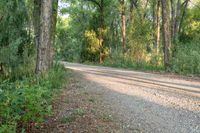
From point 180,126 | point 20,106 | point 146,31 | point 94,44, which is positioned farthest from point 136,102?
point 94,44

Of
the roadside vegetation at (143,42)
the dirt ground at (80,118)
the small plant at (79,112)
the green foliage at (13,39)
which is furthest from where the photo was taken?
the roadside vegetation at (143,42)

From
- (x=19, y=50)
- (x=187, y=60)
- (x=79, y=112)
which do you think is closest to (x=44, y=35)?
(x=79, y=112)

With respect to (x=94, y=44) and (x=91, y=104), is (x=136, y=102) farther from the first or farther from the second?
(x=94, y=44)

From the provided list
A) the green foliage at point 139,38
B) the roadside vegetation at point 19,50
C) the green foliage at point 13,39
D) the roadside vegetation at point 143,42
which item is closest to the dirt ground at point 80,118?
the roadside vegetation at point 19,50

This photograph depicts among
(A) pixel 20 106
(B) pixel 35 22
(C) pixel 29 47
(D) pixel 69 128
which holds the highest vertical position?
(B) pixel 35 22

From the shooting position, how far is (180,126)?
299 inches

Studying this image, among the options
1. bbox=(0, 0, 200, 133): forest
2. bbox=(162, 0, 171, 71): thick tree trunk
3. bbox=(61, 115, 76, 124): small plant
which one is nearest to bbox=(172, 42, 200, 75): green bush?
bbox=(0, 0, 200, 133): forest

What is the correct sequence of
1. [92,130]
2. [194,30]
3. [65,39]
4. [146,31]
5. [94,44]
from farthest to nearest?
[65,39] < [194,30] < [94,44] < [146,31] < [92,130]

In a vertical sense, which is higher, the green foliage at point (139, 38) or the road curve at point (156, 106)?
the green foliage at point (139, 38)

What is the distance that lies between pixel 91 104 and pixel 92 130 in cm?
247

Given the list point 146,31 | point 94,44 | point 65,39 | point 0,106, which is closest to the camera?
point 0,106

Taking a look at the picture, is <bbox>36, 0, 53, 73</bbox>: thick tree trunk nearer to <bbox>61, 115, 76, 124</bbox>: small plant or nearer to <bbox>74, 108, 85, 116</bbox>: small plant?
<bbox>74, 108, 85, 116</bbox>: small plant

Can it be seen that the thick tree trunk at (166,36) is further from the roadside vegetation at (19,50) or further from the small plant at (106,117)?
the small plant at (106,117)

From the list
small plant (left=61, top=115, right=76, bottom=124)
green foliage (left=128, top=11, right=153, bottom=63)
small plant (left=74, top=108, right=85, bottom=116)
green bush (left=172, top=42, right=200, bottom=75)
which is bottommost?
small plant (left=61, top=115, right=76, bottom=124)
